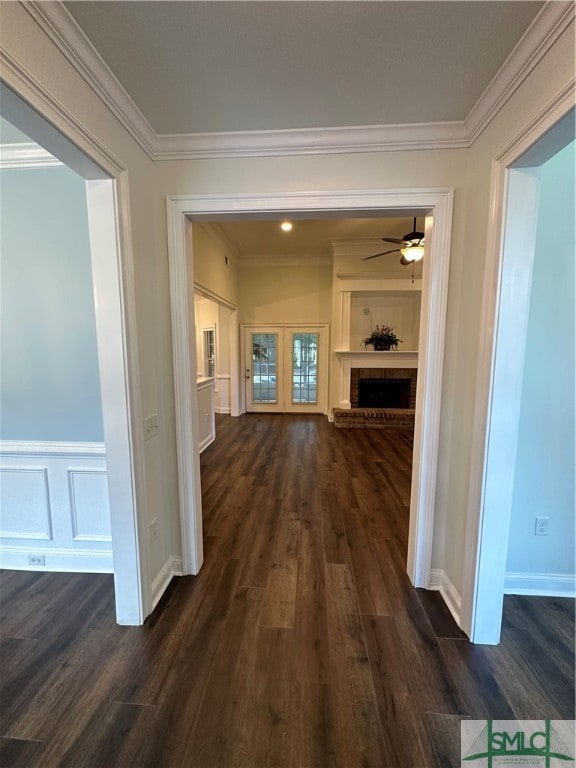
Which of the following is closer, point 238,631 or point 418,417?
point 238,631

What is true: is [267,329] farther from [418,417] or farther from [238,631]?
[238,631]

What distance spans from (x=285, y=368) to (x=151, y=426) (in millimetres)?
5059

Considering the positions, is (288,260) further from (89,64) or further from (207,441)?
(89,64)

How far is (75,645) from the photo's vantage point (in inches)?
61.7

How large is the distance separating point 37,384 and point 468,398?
101 inches

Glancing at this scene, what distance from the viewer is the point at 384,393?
6.19 meters

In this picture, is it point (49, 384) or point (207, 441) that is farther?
point (207, 441)

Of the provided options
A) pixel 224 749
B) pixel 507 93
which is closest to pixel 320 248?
pixel 507 93

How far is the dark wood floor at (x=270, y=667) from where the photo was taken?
1.17 meters

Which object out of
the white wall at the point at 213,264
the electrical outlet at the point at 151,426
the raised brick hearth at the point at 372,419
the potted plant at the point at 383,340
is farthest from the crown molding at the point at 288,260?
the electrical outlet at the point at 151,426

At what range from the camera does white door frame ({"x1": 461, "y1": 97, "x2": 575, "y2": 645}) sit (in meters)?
1.35

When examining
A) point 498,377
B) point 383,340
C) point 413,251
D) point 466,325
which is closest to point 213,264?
point 413,251

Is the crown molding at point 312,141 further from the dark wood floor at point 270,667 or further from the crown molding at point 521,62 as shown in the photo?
the dark wood floor at point 270,667

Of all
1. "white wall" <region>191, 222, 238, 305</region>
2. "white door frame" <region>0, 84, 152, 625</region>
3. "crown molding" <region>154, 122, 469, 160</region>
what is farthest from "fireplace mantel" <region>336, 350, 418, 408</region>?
"white door frame" <region>0, 84, 152, 625</region>
